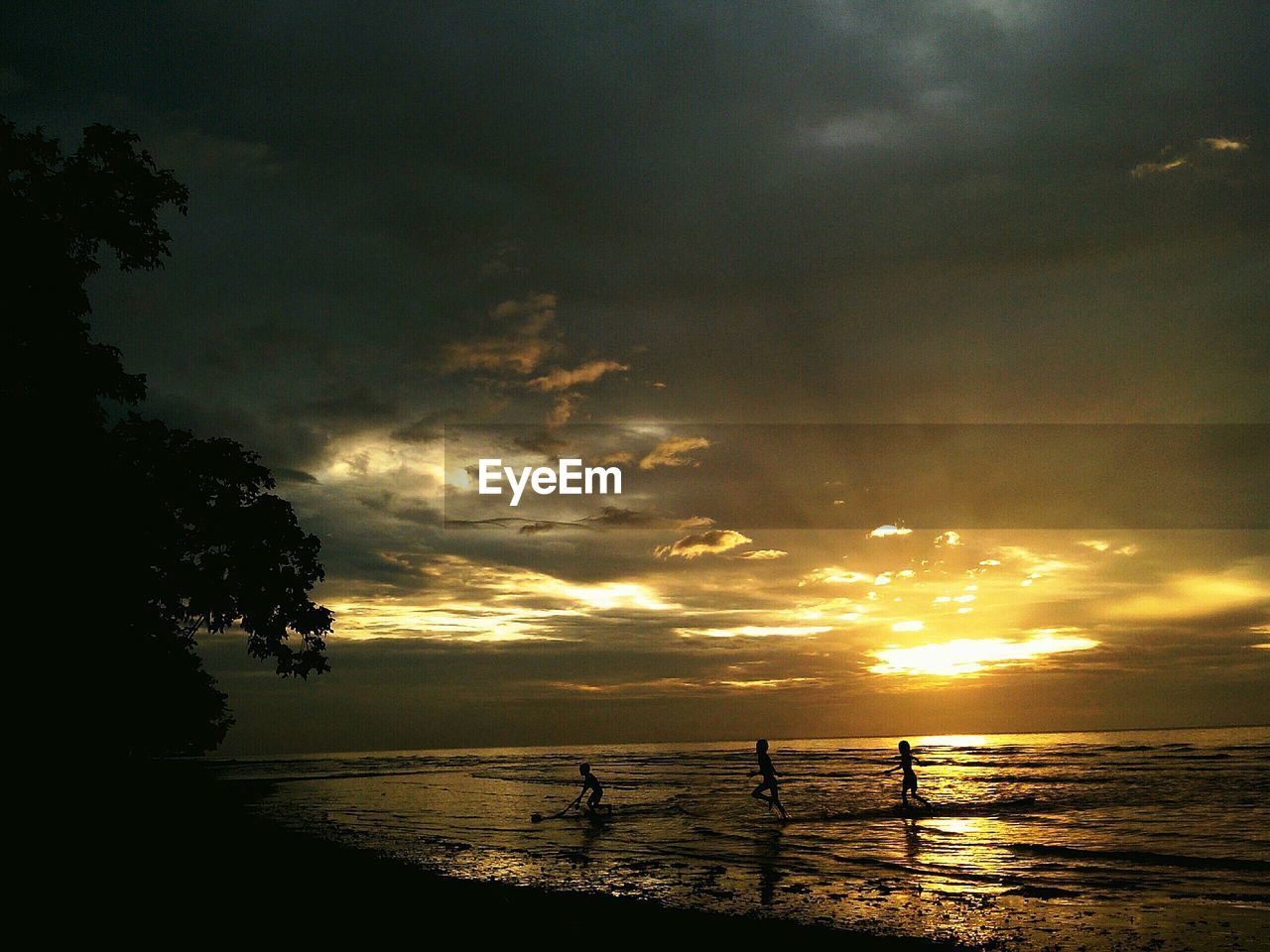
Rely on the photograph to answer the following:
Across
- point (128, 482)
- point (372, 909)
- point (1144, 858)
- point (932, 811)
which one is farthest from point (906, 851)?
point (128, 482)

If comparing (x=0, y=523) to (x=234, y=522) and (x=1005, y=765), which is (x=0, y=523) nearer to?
(x=234, y=522)

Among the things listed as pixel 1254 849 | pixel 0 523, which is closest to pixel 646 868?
pixel 0 523

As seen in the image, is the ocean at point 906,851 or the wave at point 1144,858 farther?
the wave at point 1144,858

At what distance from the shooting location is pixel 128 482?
13.2 meters

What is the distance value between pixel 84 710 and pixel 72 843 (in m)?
7.73

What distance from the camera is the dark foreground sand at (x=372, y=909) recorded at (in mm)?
11078

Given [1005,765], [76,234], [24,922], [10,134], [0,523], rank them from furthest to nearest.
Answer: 1. [1005,765]
2. [76,234]
3. [10,134]
4. [24,922]
5. [0,523]

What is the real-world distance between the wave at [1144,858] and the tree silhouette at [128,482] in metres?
19.2

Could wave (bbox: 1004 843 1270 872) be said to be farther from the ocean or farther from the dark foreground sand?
the dark foreground sand

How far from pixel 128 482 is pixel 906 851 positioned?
65.3 ft

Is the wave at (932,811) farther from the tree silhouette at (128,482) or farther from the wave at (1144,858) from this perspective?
the tree silhouette at (128,482)

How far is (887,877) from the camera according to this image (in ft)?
58.0

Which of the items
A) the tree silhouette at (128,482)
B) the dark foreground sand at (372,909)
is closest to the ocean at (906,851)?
the dark foreground sand at (372,909)

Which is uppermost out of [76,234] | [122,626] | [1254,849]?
[76,234]
